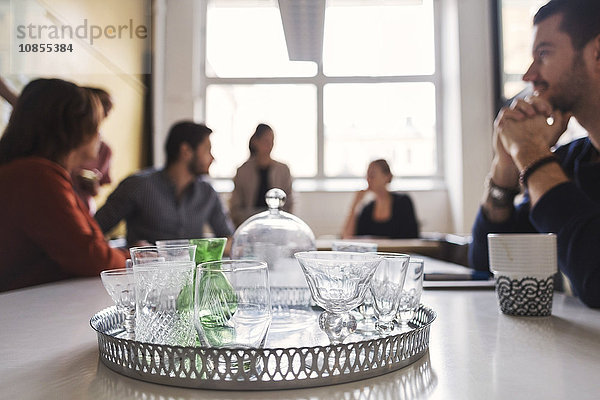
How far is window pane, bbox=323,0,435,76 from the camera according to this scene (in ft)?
19.0

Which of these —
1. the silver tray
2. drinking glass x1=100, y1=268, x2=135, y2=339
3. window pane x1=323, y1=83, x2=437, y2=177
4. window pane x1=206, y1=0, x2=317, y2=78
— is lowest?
the silver tray

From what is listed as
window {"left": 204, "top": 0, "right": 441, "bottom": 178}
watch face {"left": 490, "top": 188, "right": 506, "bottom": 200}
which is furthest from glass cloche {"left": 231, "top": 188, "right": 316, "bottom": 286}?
window {"left": 204, "top": 0, "right": 441, "bottom": 178}

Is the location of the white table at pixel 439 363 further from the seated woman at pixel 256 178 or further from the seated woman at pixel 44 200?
the seated woman at pixel 256 178

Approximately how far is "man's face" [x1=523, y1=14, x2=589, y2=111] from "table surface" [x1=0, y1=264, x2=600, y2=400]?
0.65m

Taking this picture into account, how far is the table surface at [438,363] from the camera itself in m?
0.47

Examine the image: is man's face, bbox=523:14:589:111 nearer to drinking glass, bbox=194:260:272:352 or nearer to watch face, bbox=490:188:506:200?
watch face, bbox=490:188:506:200

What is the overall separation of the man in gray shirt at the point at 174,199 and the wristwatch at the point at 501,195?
1.67 m

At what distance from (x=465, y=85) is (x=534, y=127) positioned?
4.27 metres

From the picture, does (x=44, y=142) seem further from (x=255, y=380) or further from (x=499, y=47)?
(x=499, y=47)

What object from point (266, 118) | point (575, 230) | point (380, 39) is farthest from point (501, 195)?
point (380, 39)

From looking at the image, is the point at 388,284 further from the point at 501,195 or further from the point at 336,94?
the point at 336,94

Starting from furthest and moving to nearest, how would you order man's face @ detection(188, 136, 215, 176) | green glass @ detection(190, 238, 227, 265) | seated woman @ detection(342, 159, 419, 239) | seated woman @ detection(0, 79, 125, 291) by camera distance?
seated woman @ detection(342, 159, 419, 239), man's face @ detection(188, 136, 215, 176), seated woman @ detection(0, 79, 125, 291), green glass @ detection(190, 238, 227, 265)

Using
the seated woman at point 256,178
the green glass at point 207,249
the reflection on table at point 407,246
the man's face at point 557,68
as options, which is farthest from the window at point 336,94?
the green glass at point 207,249

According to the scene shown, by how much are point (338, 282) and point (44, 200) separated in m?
1.12
